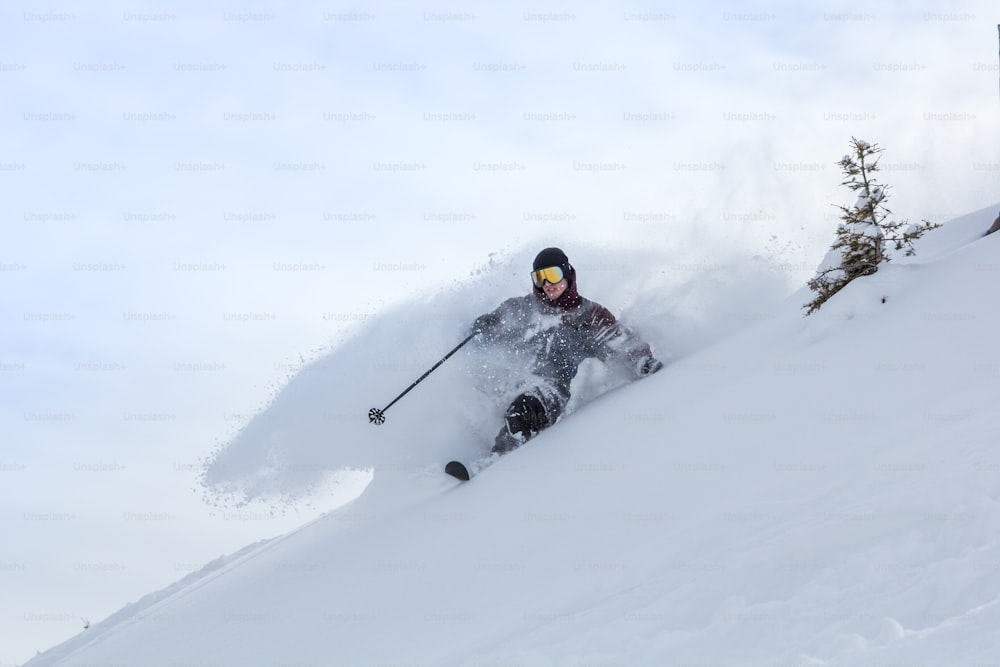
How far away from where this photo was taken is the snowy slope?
2691mm

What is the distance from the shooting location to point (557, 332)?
673 cm

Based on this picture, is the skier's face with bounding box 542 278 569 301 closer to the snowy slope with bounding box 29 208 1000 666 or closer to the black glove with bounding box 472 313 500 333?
the black glove with bounding box 472 313 500 333

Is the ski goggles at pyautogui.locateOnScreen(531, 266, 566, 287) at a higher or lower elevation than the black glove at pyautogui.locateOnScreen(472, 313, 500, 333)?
higher

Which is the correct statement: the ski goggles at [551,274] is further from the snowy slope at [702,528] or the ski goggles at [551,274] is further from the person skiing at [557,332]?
the snowy slope at [702,528]

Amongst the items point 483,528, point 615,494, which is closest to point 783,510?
point 615,494

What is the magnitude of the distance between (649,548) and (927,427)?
1417mm

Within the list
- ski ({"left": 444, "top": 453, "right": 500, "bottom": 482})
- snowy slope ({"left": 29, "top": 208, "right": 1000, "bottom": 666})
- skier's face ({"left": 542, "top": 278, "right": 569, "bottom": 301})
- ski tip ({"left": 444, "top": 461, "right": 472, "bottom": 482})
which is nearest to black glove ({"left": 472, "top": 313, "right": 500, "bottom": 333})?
snowy slope ({"left": 29, "top": 208, "right": 1000, "bottom": 666})

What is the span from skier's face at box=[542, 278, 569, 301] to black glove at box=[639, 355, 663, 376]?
978mm

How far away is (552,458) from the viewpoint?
A: 5566 millimetres

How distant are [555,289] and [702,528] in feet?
11.3

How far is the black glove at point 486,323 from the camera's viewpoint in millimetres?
7008

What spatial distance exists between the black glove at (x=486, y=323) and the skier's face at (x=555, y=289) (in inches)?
22.7

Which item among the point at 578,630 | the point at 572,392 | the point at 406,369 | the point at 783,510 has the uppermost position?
the point at 406,369

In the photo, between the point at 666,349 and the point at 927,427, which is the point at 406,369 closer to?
the point at 666,349
